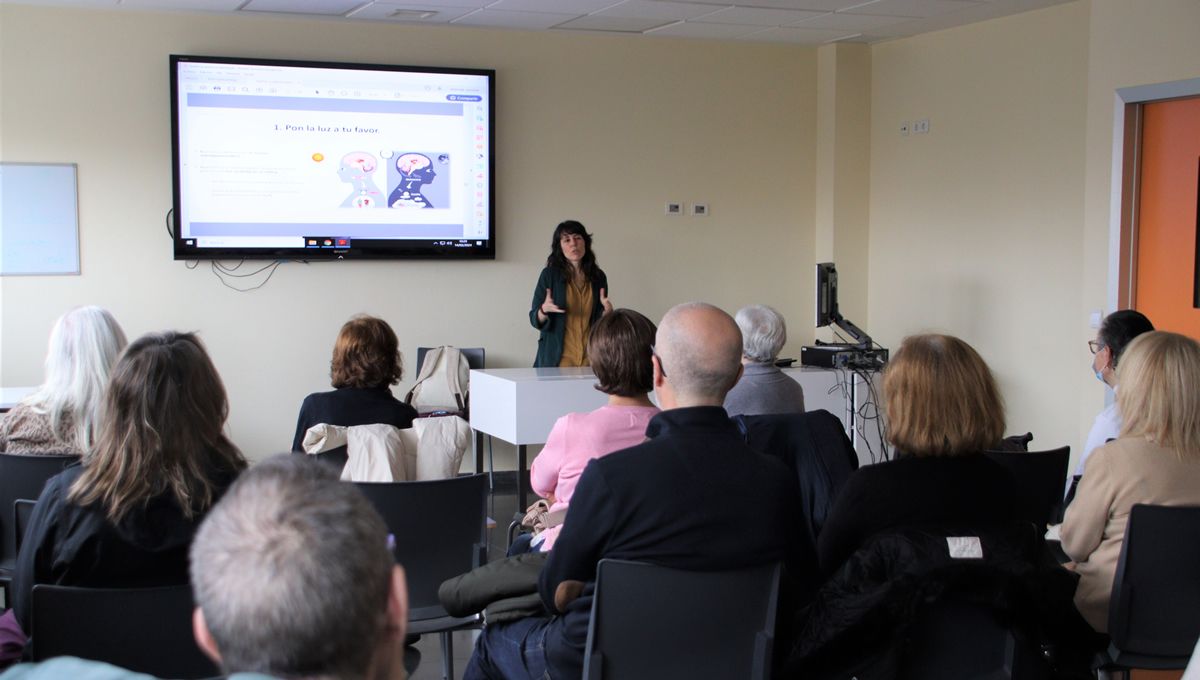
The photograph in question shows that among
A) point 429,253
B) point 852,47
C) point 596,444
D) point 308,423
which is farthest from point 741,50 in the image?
point 596,444

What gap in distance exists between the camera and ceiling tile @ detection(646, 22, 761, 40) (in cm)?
710

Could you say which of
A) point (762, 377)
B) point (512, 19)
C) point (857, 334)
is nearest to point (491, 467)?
point (857, 334)

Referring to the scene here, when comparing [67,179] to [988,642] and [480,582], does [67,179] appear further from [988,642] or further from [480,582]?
[988,642]

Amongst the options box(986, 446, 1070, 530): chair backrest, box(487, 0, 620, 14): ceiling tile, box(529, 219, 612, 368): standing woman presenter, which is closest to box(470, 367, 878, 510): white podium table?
box(529, 219, 612, 368): standing woman presenter

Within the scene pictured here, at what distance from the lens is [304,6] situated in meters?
6.34

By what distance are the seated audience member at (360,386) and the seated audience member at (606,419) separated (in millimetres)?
948

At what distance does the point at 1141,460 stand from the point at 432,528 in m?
1.86

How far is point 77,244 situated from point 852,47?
5.15 m

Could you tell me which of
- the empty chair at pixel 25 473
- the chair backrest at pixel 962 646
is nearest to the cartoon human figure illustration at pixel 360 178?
the empty chair at pixel 25 473

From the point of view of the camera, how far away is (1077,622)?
235 cm

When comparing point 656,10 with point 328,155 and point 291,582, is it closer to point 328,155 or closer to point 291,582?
point 328,155

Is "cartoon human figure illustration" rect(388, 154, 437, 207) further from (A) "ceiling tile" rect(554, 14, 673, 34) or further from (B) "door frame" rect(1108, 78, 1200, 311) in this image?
(B) "door frame" rect(1108, 78, 1200, 311)

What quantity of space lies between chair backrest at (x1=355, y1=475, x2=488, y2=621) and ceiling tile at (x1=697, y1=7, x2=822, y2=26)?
14.2ft

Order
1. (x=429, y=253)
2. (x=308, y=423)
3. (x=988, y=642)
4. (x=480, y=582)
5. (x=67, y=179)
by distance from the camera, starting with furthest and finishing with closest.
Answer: (x=429, y=253) → (x=67, y=179) → (x=308, y=423) → (x=480, y=582) → (x=988, y=642)
